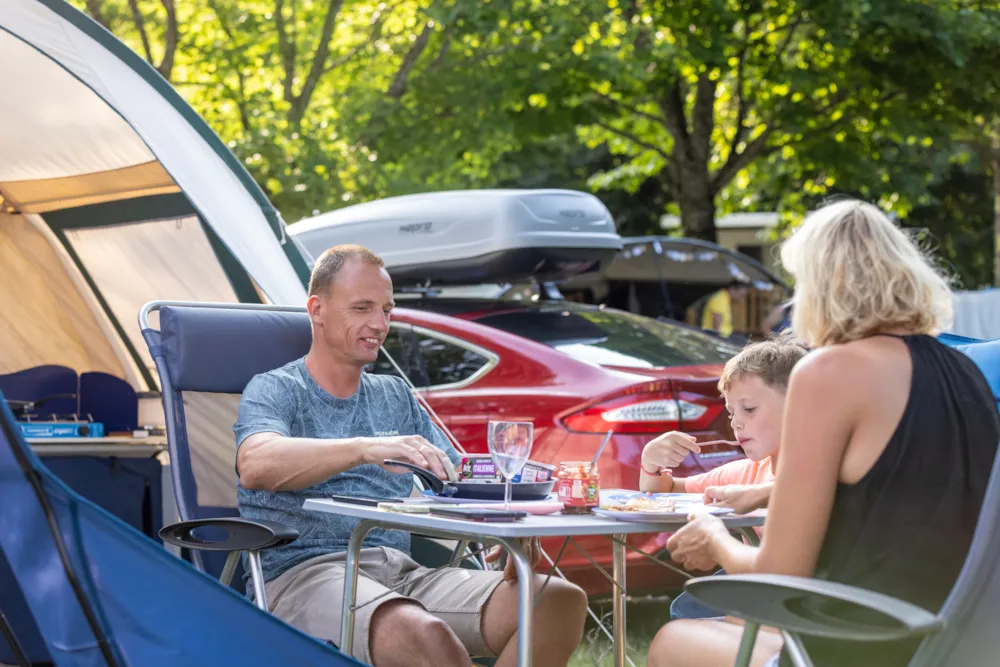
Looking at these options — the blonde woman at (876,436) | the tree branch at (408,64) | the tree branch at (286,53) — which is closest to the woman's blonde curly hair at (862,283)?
the blonde woman at (876,436)

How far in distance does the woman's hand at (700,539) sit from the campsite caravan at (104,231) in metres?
1.95

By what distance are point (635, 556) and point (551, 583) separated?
191 centimetres

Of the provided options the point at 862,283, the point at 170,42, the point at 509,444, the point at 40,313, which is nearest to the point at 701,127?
the point at 170,42

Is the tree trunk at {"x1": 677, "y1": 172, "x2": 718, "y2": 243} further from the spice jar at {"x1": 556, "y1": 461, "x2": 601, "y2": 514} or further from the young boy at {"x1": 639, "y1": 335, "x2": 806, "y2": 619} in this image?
the spice jar at {"x1": 556, "y1": 461, "x2": 601, "y2": 514}

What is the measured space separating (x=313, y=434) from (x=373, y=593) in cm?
55

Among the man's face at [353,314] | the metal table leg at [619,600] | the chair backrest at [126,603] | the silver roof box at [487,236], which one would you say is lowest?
the metal table leg at [619,600]

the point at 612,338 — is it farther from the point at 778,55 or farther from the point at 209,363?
the point at 778,55

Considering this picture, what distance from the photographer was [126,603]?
2.63 meters

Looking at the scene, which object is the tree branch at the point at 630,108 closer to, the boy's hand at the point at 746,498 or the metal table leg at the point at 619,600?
the metal table leg at the point at 619,600

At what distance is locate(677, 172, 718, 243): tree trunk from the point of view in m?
14.5

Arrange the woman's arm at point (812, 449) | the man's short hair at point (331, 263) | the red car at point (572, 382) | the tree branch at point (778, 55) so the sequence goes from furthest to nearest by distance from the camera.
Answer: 1. the tree branch at point (778, 55)
2. the red car at point (572, 382)
3. the man's short hair at point (331, 263)
4. the woman's arm at point (812, 449)

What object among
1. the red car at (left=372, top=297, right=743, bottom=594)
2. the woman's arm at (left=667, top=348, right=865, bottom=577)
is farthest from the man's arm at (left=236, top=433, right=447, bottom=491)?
the red car at (left=372, top=297, right=743, bottom=594)

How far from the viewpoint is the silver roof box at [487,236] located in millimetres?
6332

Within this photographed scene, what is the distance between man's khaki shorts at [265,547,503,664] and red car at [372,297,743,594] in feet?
5.34
